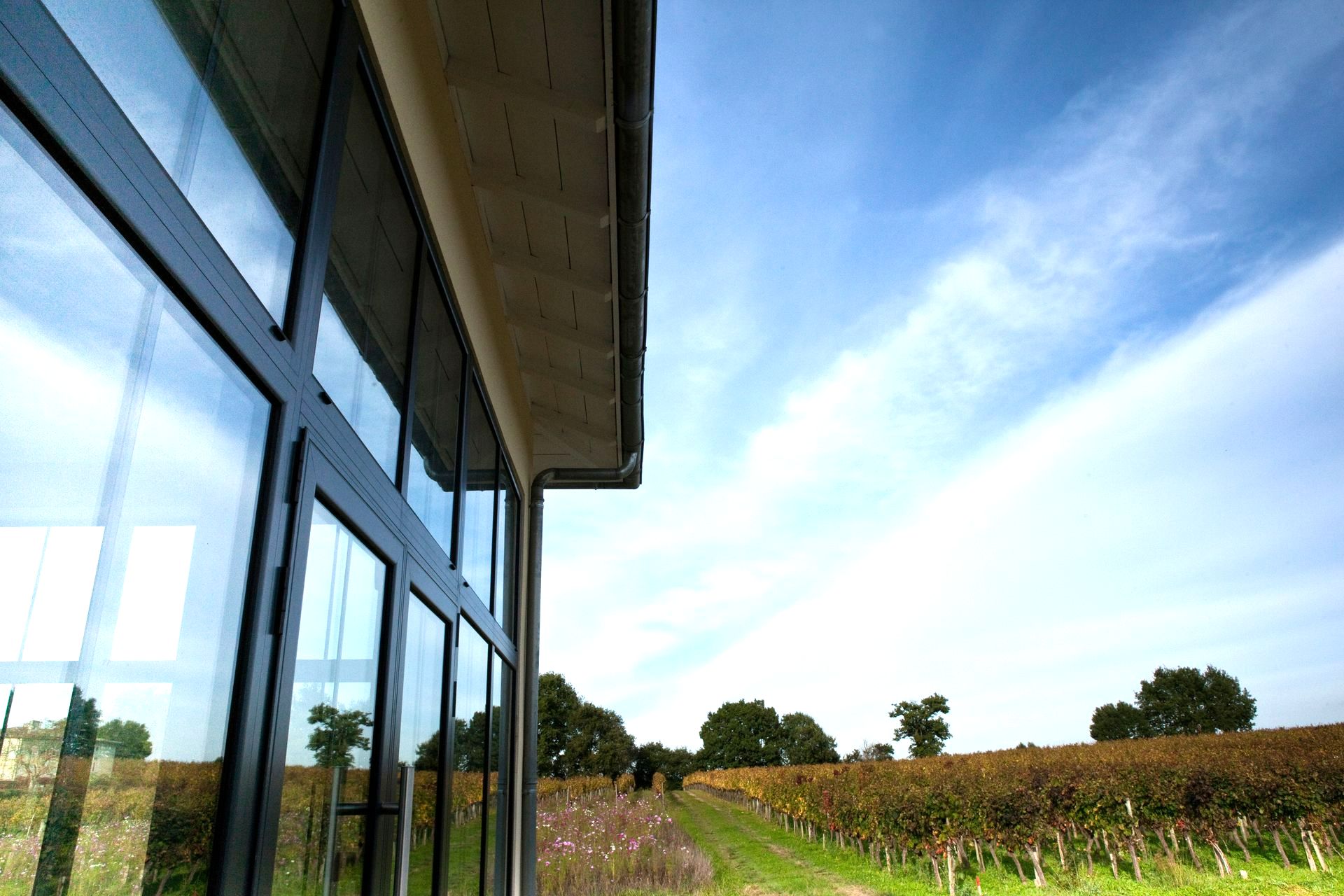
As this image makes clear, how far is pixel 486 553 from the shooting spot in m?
4.09

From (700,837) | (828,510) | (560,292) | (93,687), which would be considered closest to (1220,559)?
(828,510)

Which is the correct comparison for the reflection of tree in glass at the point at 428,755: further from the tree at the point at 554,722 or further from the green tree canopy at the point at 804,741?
the green tree canopy at the point at 804,741

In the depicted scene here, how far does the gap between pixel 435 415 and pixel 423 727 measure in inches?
41.3

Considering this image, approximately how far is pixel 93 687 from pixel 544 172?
8.69 feet

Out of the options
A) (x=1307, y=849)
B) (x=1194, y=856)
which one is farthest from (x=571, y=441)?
(x=1307, y=849)

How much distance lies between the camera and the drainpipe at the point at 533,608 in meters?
4.79

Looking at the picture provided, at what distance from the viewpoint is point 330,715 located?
180 cm

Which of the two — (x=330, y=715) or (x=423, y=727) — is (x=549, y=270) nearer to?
(x=423, y=727)

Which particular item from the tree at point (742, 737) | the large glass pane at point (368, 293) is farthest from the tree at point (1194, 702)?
the large glass pane at point (368, 293)

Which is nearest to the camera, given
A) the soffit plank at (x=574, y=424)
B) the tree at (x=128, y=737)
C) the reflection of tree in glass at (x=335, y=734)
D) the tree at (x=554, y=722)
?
the tree at (x=128, y=737)

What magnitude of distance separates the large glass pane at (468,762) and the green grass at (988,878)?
6.85 m

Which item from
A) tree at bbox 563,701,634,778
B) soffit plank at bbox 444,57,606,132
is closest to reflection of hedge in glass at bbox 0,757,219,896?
soffit plank at bbox 444,57,606,132

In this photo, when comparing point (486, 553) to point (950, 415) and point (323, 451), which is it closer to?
point (323, 451)

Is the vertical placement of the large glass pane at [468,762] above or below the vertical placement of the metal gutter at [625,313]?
below
